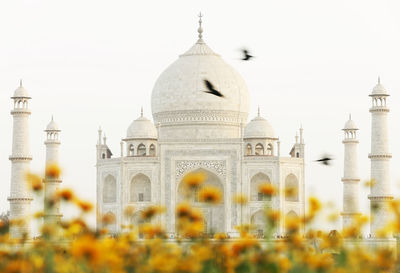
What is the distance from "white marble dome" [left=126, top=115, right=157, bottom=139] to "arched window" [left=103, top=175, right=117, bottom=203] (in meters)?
1.80

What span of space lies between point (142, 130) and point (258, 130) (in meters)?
4.43

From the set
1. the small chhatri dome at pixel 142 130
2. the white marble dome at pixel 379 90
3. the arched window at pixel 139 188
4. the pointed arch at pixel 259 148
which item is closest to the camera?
the white marble dome at pixel 379 90

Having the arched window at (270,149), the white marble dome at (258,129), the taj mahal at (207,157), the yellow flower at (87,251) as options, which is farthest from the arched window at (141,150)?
the yellow flower at (87,251)

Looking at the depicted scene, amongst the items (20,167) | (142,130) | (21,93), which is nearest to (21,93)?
(21,93)

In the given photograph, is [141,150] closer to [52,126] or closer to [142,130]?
[142,130]

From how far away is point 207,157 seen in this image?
112 ft

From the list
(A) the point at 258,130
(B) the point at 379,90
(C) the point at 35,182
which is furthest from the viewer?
(A) the point at 258,130

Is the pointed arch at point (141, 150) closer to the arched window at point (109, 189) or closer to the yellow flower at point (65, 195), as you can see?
the arched window at point (109, 189)

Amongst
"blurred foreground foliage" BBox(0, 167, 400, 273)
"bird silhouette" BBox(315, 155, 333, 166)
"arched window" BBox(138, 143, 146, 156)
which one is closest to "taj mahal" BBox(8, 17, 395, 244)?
"arched window" BBox(138, 143, 146, 156)

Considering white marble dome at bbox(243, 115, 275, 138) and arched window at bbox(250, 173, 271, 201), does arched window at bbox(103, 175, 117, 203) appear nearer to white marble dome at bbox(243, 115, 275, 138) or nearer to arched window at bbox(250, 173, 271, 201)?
arched window at bbox(250, 173, 271, 201)

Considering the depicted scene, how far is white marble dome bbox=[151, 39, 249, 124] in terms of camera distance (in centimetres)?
3666

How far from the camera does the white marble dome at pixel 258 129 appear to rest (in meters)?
35.3

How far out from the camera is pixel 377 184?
3138 centimetres

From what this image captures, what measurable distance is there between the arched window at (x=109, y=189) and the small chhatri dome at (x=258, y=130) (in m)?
5.33
